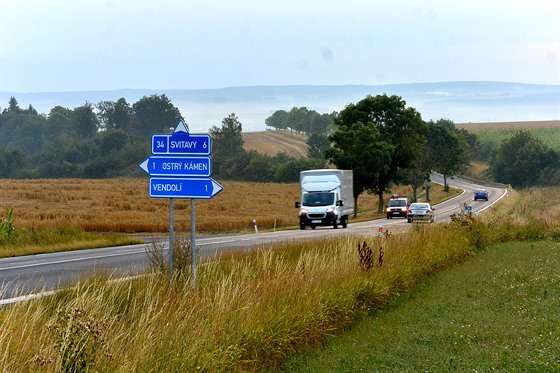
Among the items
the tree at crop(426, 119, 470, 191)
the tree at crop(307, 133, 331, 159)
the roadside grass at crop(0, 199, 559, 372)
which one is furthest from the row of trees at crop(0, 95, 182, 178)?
the roadside grass at crop(0, 199, 559, 372)

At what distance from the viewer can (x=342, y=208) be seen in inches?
1752

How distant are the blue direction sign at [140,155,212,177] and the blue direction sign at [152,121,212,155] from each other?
0.31 ft

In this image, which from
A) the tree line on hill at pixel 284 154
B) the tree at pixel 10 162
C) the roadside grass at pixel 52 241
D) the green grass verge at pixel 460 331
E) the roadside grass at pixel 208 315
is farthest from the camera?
the tree at pixel 10 162

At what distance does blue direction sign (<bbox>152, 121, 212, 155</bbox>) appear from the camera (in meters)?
12.0

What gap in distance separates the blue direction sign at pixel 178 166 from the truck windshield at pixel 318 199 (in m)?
31.0

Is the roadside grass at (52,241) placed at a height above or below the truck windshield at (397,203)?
above

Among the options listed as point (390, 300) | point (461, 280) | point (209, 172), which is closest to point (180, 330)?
point (209, 172)

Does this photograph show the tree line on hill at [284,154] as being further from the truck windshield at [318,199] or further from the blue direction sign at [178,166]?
the blue direction sign at [178,166]

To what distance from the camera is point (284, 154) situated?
15250 centimetres

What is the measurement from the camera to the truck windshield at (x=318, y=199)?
43.1m

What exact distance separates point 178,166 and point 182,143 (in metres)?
0.35

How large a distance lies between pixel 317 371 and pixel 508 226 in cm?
2184

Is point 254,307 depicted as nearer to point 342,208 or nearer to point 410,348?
point 410,348

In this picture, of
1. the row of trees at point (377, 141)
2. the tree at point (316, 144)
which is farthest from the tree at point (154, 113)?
the row of trees at point (377, 141)
